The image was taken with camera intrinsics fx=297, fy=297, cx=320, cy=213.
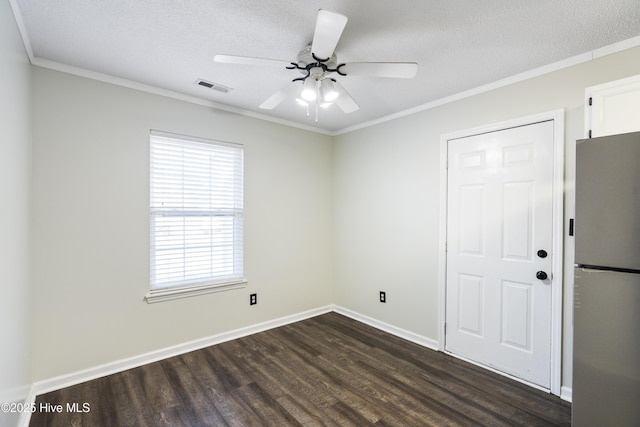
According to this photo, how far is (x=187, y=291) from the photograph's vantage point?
2.90 meters

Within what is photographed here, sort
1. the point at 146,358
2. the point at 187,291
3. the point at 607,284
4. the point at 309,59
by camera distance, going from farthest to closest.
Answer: the point at 187,291
the point at 146,358
the point at 309,59
the point at 607,284

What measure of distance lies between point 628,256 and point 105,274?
11.3 ft

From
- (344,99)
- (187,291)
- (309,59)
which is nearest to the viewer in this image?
(309,59)

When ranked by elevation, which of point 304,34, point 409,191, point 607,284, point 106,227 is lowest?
point 607,284

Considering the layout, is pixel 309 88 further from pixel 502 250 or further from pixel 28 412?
pixel 28 412

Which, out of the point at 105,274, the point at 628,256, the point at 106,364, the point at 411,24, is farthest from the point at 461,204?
the point at 106,364

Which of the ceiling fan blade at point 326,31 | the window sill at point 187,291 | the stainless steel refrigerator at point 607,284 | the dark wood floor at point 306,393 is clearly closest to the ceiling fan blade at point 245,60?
the ceiling fan blade at point 326,31

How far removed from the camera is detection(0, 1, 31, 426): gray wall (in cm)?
142

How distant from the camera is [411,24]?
1771mm

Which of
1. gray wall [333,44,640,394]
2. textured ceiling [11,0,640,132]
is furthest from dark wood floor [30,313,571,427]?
textured ceiling [11,0,640,132]

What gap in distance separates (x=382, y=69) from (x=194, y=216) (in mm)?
2196

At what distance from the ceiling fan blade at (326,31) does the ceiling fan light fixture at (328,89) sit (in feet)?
0.61

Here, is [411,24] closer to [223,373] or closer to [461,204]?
[461,204]

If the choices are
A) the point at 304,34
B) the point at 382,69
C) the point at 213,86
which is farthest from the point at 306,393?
the point at 213,86
